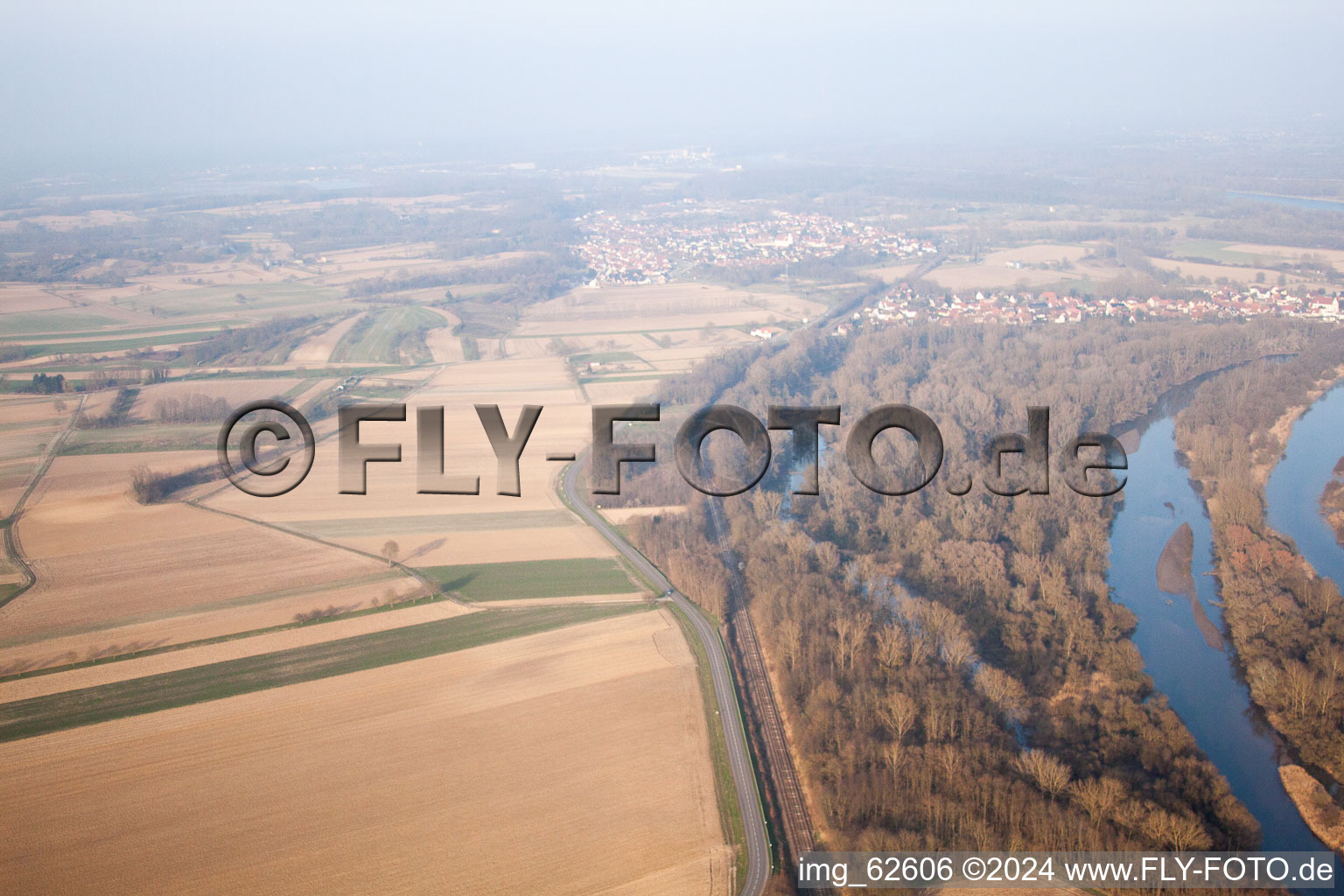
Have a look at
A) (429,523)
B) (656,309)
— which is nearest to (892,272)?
(656,309)

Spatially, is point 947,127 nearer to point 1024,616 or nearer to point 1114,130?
point 1114,130

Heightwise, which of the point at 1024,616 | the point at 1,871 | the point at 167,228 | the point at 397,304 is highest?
the point at 167,228

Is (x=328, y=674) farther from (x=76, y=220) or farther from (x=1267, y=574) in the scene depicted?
(x=76, y=220)

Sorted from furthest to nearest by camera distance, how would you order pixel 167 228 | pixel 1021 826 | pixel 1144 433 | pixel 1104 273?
1. pixel 167 228
2. pixel 1104 273
3. pixel 1144 433
4. pixel 1021 826

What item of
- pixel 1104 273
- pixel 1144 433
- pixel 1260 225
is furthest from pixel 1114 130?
pixel 1144 433

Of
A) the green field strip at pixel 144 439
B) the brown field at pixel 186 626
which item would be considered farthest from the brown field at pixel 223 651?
the green field strip at pixel 144 439

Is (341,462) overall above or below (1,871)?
above

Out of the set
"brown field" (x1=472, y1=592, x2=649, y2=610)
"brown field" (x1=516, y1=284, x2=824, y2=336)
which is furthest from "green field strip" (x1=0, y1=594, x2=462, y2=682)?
"brown field" (x1=516, y1=284, x2=824, y2=336)
